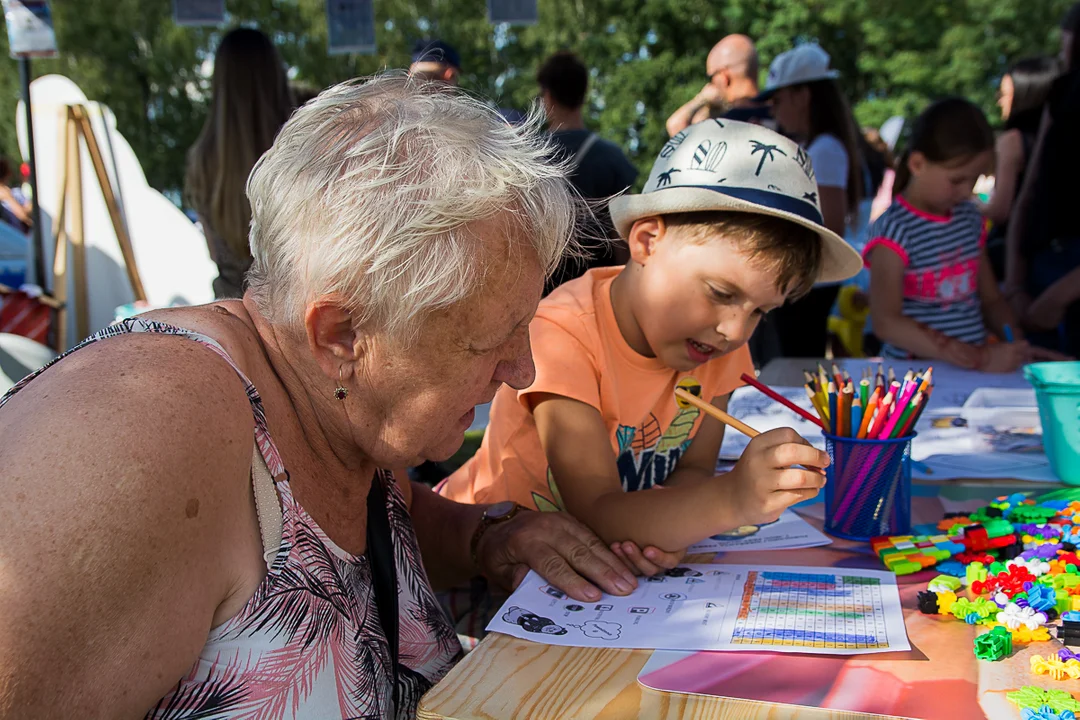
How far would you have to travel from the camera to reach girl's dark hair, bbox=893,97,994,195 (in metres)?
3.09

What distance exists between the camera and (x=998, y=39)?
1784 cm

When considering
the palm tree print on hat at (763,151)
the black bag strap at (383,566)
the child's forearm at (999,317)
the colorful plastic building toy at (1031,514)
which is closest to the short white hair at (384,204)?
the black bag strap at (383,566)

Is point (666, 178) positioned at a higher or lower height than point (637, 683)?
higher

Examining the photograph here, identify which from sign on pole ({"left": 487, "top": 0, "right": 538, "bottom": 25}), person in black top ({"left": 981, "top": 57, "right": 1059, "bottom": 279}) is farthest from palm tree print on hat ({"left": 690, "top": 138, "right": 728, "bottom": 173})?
sign on pole ({"left": 487, "top": 0, "right": 538, "bottom": 25})

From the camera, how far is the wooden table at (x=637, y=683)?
96 cm

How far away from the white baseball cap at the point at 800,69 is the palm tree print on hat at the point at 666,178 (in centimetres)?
297

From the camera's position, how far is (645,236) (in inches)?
69.2

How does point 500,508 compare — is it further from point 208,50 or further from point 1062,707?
point 208,50

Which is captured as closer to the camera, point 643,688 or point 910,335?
point 643,688

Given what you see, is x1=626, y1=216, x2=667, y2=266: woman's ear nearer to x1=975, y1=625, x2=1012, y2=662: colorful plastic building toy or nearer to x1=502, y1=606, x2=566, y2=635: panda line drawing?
x1=502, y1=606, x2=566, y2=635: panda line drawing

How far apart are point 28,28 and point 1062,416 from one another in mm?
4734

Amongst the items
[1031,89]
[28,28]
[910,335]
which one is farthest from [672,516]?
[28,28]

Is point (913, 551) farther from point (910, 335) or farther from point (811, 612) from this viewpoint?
point (910, 335)

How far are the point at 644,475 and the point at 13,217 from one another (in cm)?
779
